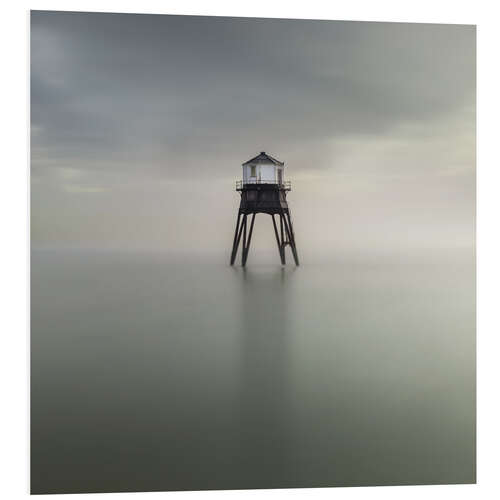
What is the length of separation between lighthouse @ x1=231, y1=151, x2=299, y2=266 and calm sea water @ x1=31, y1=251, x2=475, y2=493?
0.87 ft

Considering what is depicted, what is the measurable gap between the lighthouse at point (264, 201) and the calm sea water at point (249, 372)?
0.87ft

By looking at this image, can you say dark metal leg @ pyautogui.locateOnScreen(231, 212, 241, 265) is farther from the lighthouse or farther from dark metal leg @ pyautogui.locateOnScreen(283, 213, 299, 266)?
dark metal leg @ pyautogui.locateOnScreen(283, 213, 299, 266)

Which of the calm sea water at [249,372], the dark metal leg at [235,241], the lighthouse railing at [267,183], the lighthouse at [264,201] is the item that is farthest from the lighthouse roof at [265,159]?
the calm sea water at [249,372]

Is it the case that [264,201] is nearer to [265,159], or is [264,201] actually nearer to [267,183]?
[267,183]

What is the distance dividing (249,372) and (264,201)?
186 centimetres

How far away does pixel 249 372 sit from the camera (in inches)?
197

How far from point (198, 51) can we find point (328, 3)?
50.6 inches

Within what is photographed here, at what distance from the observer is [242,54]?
527 centimetres

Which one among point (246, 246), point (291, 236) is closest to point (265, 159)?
point (291, 236)

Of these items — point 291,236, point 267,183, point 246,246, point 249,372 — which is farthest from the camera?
point 246,246

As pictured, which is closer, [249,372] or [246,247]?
[249,372]

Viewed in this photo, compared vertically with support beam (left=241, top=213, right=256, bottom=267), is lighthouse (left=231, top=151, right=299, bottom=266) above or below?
above

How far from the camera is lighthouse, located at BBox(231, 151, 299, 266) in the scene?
573cm

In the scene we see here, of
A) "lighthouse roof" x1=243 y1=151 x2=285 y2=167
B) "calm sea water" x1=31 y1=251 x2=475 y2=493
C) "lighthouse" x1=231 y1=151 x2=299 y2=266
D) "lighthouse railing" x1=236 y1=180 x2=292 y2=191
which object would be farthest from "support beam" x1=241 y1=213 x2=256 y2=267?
"lighthouse roof" x1=243 y1=151 x2=285 y2=167
